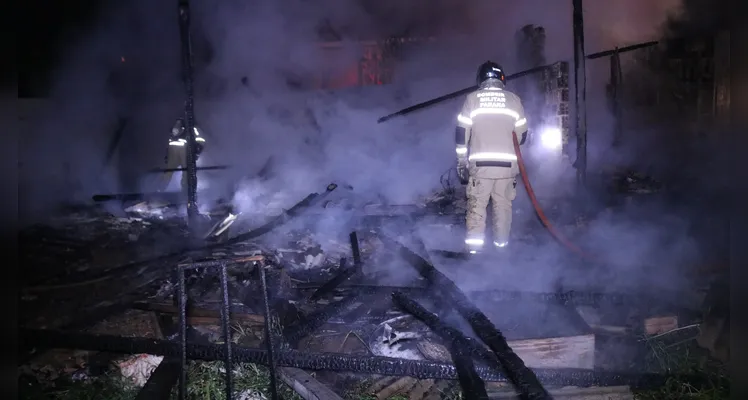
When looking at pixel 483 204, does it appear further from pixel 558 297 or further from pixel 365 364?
pixel 365 364

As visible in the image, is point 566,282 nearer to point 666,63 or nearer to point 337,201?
point 337,201

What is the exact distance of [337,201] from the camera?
887 cm

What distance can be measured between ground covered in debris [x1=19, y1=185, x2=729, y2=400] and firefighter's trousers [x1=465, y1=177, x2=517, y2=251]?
43 cm

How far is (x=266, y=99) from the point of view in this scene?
1067cm

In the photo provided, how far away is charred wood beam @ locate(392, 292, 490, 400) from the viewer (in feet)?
8.02

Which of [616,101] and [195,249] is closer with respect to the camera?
[195,249]

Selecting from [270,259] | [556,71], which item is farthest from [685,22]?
[270,259]

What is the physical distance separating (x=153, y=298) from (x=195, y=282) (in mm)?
482

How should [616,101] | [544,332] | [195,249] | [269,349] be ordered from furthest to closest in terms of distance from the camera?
Result: [616,101] < [195,249] < [544,332] < [269,349]

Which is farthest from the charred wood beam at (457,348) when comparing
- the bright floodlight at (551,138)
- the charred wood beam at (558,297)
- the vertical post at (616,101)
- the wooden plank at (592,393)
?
the vertical post at (616,101)

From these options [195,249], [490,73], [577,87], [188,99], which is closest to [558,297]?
[490,73]

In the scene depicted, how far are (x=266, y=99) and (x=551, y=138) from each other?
6682mm

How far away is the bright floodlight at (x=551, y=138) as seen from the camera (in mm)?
7832

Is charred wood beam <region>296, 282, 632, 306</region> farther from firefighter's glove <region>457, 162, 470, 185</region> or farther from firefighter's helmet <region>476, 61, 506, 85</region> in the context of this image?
firefighter's helmet <region>476, 61, 506, 85</region>
